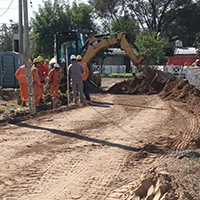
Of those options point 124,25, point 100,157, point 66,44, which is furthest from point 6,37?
point 100,157

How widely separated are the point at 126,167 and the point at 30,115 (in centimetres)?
632

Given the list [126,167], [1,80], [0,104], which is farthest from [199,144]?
[1,80]

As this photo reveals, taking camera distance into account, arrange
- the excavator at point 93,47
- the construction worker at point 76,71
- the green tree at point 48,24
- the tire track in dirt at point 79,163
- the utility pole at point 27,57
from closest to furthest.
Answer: the tire track in dirt at point 79,163 < the utility pole at point 27,57 < the construction worker at point 76,71 < the excavator at point 93,47 < the green tree at point 48,24

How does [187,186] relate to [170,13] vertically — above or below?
below

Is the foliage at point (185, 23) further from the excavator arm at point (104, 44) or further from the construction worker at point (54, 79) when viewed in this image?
the construction worker at point (54, 79)

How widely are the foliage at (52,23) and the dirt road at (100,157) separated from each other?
113 feet

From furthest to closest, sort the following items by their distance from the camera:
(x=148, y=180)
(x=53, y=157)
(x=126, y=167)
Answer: (x=53, y=157), (x=126, y=167), (x=148, y=180)

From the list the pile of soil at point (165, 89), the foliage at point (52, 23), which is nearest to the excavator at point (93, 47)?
the pile of soil at point (165, 89)

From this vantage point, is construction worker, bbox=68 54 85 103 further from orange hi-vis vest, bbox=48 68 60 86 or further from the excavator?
the excavator

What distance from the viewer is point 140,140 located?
27.8 ft

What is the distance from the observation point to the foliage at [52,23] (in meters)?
45.1

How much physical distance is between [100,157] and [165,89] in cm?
1173

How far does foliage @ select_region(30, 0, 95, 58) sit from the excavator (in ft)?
77.3

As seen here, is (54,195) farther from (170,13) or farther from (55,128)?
(170,13)
